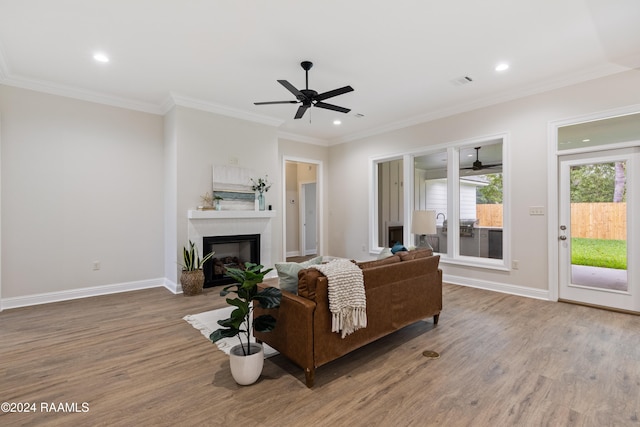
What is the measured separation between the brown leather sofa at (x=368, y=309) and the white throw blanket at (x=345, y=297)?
5 cm

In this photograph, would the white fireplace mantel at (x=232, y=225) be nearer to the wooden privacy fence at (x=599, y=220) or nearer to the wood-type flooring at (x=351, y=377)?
the wood-type flooring at (x=351, y=377)

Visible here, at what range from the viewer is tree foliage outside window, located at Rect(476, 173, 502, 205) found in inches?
194

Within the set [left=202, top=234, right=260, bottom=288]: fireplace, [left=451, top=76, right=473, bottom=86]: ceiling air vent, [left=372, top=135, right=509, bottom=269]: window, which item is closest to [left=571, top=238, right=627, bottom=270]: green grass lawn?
[left=372, top=135, right=509, bottom=269]: window

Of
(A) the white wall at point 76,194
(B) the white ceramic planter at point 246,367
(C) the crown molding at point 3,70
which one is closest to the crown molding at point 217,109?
(A) the white wall at point 76,194

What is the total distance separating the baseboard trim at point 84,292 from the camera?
410 cm

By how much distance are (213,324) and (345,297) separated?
6.12 feet

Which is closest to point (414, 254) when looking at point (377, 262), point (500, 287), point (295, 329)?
point (377, 262)

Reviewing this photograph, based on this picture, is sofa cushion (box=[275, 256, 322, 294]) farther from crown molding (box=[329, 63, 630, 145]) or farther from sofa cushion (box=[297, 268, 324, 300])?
crown molding (box=[329, 63, 630, 145])

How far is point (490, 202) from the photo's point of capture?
198 inches

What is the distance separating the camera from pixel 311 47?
3.38m

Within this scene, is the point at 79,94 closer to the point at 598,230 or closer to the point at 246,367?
the point at 246,367

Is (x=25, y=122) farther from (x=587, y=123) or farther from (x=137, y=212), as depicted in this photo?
(x=587, y=123)

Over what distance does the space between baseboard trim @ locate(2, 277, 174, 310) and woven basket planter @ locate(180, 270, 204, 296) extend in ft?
0.80

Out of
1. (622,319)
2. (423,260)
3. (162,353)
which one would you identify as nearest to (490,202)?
(622,319)
